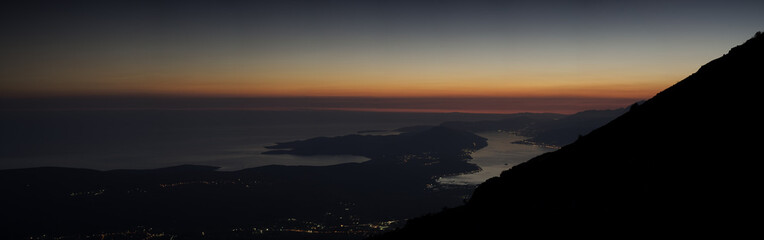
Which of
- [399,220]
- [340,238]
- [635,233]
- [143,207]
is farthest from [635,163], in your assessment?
[143,207]

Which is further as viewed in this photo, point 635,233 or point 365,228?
point 365,228

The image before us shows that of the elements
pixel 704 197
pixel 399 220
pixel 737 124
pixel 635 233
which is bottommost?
pixel 399 220

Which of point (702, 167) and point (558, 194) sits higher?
point (702, 167)

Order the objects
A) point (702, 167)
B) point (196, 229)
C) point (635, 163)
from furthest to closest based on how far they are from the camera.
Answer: point (196, 229) → point (635, 163) → point (702, 167)

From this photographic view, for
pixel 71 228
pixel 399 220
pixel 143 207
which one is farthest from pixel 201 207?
pixel 399 220

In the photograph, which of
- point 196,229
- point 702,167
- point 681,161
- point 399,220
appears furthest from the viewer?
point 399,220

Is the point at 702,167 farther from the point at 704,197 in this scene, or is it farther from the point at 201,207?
the point at 201,207
